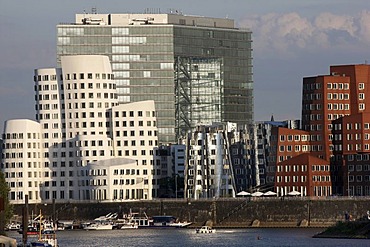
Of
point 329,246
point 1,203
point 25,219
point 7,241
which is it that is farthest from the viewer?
point 329,246

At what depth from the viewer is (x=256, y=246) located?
19538cm

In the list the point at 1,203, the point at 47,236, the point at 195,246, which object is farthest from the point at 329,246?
the point at 1,203

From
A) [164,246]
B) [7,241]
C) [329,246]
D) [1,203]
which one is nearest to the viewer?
[7,241]

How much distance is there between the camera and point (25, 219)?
175625mm

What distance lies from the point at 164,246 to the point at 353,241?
24365mm

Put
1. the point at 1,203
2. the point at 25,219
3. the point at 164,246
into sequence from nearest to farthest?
the point at 1,203 → the point at 25,219 → the point at 164,246

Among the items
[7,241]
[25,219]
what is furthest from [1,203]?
[25,219]

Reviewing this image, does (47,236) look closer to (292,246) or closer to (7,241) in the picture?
(292,246)

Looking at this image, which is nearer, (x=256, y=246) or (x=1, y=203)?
(x=1, y=203)

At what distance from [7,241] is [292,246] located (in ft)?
243

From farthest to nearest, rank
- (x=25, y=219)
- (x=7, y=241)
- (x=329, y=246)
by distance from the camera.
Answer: (x=329, y=246) < (x=25, y=219) < (x=7, y=241)

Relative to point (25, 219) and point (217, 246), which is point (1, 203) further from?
point (217, 246)

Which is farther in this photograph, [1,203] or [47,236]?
[47,236]

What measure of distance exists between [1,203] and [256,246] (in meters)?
65.5
